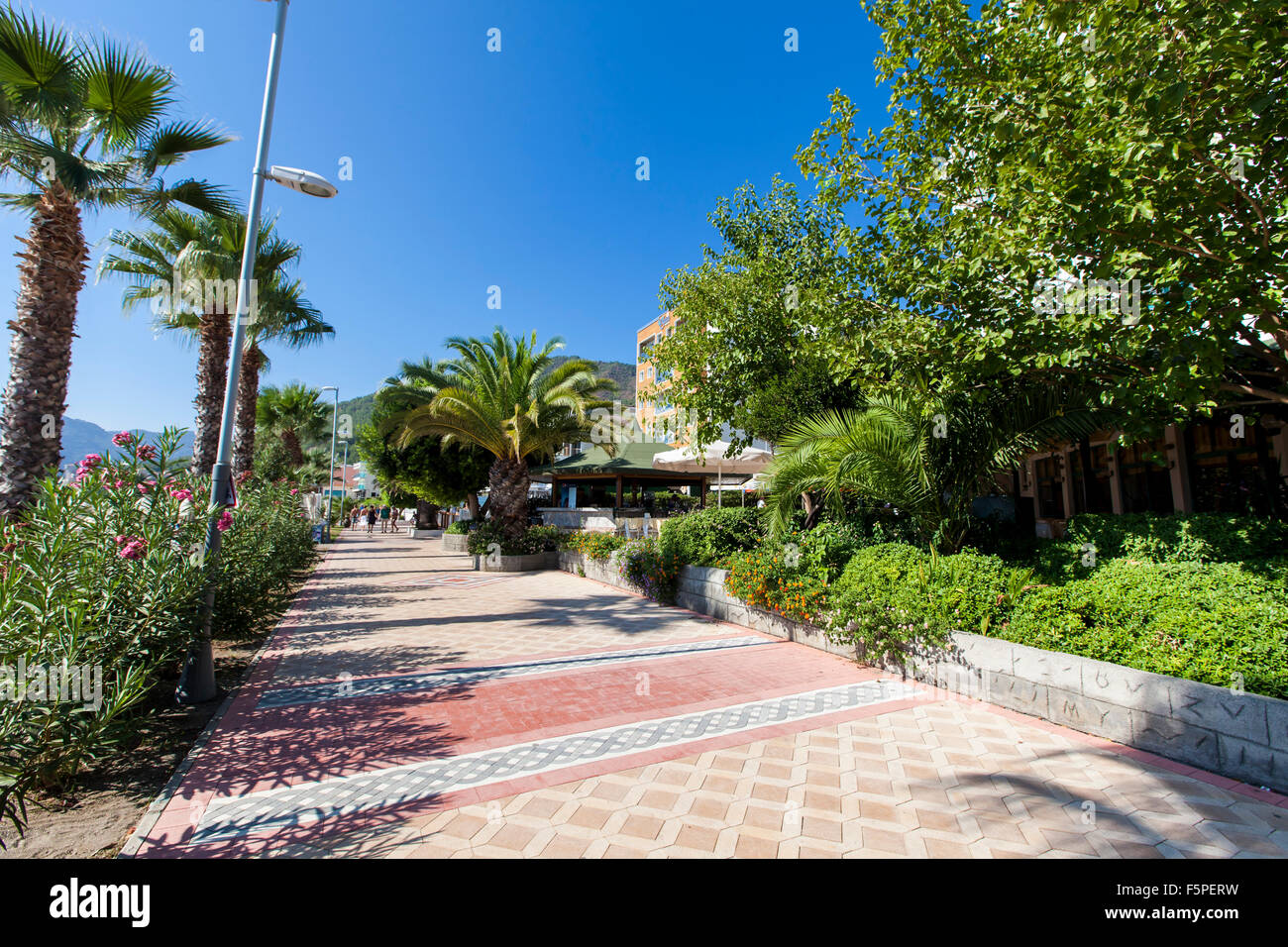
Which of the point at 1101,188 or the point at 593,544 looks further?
the point at 593,544

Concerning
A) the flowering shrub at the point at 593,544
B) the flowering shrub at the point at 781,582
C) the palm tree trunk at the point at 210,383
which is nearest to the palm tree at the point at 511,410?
the flowering shrub at the point at 593,544

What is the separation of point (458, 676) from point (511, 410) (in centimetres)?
1110

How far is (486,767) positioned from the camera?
13.0 ft

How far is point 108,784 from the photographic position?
3.71 m

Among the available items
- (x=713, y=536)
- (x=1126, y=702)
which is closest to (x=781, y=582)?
(x=713, y=536)

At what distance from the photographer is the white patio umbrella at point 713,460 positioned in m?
12.5

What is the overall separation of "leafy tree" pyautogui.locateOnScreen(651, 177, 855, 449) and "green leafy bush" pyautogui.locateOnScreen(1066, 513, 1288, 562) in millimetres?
4082

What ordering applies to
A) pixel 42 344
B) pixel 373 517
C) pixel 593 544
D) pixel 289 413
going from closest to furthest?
pixel 42 344
pixel 593 544
pixel 289 413
pixel 373 517

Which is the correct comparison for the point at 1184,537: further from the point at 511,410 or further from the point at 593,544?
the point at 511,410

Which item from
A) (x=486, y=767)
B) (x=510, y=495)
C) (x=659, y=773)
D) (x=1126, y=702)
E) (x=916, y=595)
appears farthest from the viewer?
(x=510, y=495)

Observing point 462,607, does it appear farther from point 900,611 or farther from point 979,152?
point 979,152

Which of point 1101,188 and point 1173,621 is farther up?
point 1101,188

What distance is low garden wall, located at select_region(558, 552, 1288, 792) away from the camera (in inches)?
140

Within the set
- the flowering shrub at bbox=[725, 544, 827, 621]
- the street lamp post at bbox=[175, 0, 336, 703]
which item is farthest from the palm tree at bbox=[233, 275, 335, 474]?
the flowering shrub at bbox=[725, 544, 827, 621]
